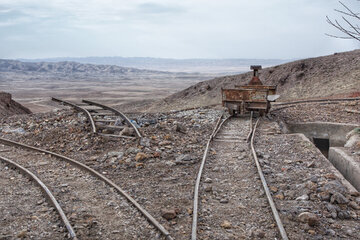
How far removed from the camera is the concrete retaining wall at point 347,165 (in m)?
8.45

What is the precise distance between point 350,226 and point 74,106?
1243cm

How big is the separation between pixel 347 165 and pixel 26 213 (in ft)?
24.5

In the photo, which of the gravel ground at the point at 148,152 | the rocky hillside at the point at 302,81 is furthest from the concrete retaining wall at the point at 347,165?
the rocky hillside at the point at 302,81

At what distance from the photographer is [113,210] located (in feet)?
21.0

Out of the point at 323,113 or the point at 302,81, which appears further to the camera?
the point at 302,81

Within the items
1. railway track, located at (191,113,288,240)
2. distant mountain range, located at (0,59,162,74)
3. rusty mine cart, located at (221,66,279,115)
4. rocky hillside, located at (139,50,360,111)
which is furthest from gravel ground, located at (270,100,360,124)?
distant mountain range, located at (0,59,162,74)

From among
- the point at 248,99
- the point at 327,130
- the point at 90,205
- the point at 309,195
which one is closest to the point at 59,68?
the point at 248,99

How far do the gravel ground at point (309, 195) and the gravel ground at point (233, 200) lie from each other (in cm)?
32

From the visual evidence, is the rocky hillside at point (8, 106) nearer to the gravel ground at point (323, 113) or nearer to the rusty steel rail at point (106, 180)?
the rusty steel rail at point (106, 180)

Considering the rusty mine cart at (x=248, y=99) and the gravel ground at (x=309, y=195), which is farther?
the rusty mine cart at (x=248, y=99)

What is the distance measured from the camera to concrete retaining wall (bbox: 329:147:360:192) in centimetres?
845

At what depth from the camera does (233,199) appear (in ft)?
22.4

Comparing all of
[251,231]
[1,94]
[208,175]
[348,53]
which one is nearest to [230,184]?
[208,175]

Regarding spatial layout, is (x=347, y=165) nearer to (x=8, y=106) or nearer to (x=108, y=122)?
(x=108, y=122)
